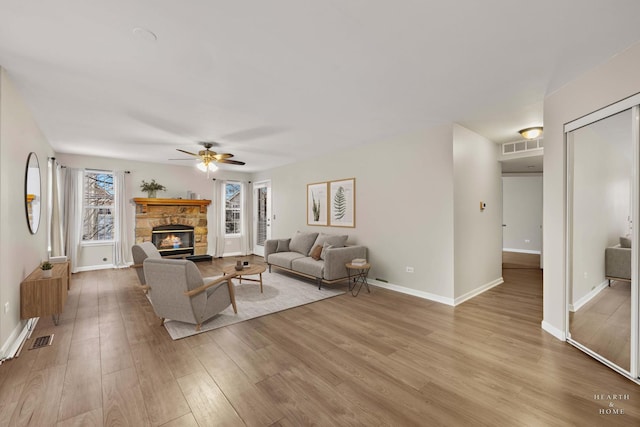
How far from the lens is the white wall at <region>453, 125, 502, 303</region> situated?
4.10 metres

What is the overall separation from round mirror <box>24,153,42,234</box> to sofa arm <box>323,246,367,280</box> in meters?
4.09

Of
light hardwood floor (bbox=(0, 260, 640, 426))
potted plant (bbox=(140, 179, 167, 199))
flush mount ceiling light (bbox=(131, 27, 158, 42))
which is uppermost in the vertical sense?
flush mount ceiling light (bbox=(131, 27, 158, 42))

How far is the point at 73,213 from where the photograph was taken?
607cm

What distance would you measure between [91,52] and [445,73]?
318cm

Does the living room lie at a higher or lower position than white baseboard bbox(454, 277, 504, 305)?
higher

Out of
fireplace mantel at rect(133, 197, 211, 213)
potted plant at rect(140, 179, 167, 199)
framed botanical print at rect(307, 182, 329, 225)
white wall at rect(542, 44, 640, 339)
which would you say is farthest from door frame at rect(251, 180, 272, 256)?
white wall at rect(542, 44, 640, 339)

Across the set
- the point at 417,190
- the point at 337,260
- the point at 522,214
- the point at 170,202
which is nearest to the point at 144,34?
the point at 337,260

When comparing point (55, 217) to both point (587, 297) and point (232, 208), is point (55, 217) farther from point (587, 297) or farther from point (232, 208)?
point (587, 297)

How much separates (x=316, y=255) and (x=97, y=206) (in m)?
5.65

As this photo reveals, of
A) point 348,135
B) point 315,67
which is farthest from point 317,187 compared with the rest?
point 315,67

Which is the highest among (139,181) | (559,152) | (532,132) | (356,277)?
(532,132)

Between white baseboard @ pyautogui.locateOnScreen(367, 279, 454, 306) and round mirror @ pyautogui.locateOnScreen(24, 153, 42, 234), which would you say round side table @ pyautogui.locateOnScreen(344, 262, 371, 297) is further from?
round mirror @ pyautogui.locateOnScreen(24, 153, 42, 234)

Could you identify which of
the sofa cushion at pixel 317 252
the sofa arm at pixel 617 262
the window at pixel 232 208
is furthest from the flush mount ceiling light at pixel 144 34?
the window at pixel 232 208

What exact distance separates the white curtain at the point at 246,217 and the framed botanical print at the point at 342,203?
12.6 feet
